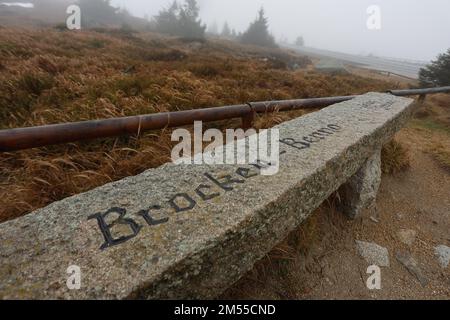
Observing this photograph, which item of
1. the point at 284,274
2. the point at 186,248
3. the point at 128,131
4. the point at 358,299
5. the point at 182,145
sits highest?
the point at 128,131

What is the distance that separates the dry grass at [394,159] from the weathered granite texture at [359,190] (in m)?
1.07

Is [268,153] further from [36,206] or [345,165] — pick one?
[36,206]

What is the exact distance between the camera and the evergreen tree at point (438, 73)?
10812 millimetres

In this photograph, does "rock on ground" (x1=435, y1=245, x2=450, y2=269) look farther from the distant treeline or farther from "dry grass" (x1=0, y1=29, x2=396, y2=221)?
the distant treeline

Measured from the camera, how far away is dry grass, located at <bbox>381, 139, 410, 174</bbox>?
3.82m

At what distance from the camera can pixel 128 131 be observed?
2.17 metres

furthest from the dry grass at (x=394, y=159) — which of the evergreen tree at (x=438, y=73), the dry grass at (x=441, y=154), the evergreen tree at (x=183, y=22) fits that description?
the evergreen tree at (x=183, y=22)

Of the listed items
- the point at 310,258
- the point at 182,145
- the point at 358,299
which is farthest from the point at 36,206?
the point at 358,299

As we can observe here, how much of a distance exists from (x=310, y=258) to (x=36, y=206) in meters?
2.30

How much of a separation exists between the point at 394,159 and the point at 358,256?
2177 millimetres

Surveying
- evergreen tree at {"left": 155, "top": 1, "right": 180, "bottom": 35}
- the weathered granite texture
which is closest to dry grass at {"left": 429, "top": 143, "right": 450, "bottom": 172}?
the weathered granite texture

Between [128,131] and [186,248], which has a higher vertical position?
[128,131]

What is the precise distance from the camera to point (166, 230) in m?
1.28

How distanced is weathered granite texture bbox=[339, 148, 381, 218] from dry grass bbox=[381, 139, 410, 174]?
1065 millimetres
